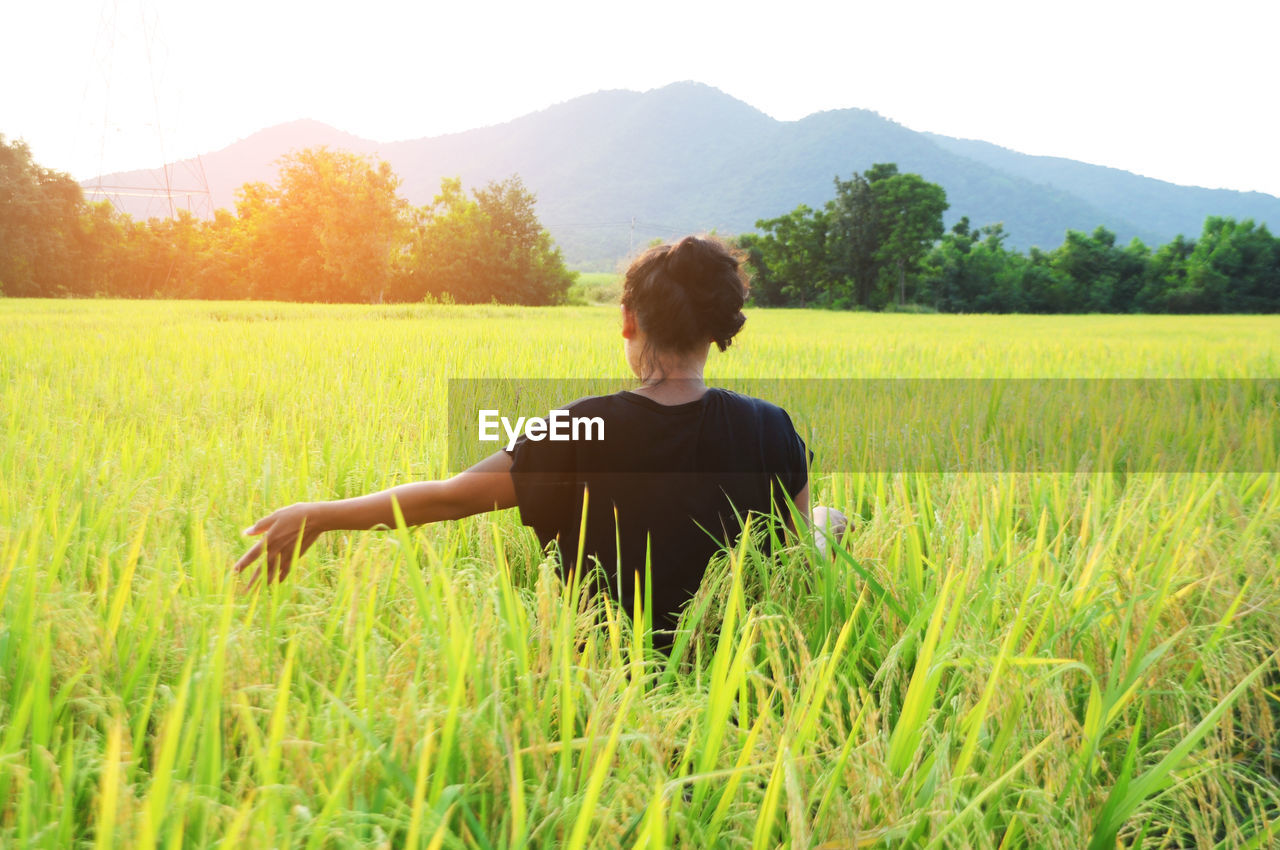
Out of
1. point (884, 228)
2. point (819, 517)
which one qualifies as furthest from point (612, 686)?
point (884, 228)

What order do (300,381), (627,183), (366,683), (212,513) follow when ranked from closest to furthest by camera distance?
(366,683) < (212,513) < (300,381) < (627,183)

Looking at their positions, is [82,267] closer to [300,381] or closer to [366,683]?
[300,381]

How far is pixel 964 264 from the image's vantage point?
141 ft

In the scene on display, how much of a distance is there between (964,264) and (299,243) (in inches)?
1439

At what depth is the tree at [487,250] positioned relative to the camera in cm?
3722

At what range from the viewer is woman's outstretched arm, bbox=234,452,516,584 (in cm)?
138

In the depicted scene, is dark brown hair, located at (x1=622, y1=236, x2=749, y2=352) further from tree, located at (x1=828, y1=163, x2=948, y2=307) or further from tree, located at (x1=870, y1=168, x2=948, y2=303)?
tree, located at (x1=870, y1=168, x2=948, y2=303)

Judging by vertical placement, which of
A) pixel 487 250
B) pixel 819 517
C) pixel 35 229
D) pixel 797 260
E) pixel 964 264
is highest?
pixel 797 260

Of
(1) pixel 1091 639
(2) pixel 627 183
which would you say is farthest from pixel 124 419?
(2) pixel 627 183

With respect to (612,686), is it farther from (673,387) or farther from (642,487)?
(673,387)

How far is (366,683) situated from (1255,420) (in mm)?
3792

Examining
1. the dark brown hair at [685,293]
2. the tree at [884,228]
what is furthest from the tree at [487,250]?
the dark brown hair at [685,293]

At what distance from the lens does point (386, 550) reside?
1518 millimetres

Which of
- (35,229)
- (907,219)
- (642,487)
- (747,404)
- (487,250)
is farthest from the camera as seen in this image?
(907,219)
